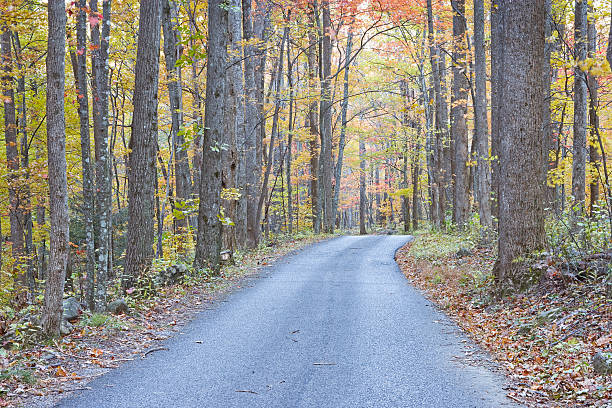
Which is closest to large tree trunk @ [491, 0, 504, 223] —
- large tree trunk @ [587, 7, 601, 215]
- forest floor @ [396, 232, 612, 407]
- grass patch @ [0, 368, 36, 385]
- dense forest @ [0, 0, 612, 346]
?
dense forest @ [0, 0, 612, 346]

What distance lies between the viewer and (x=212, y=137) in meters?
12.3

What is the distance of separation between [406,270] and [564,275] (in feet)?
22.0

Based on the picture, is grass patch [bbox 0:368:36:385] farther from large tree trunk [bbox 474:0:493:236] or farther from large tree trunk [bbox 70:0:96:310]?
large tree trunk [bbox 474:0:493:236]

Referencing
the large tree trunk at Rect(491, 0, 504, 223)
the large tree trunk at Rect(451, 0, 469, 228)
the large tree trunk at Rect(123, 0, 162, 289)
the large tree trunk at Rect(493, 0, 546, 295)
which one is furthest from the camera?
the large tree trunk at Rect(451, 0, 469, 228)

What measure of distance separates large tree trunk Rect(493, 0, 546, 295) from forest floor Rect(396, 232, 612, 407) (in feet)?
2.61

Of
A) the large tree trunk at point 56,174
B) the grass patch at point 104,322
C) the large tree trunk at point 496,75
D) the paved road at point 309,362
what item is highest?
the large tree trunk at point 496,75

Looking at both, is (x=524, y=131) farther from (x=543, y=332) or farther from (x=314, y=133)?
(x=314, y=133)

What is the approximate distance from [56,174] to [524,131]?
7581 mm

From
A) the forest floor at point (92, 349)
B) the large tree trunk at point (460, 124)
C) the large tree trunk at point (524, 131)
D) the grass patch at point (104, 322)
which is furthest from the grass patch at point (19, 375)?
the large tree trunk at point (460, 124)

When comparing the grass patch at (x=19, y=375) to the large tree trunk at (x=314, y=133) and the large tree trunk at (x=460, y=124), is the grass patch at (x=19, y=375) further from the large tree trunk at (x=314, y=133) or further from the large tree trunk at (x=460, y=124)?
the large tree trunk at (x=314, y=133)

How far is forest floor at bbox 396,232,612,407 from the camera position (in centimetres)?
466

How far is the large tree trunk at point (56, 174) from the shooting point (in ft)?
21.7

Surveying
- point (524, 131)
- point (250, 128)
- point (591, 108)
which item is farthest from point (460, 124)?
point (524, 131)

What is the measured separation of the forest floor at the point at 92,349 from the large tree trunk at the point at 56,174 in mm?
505
